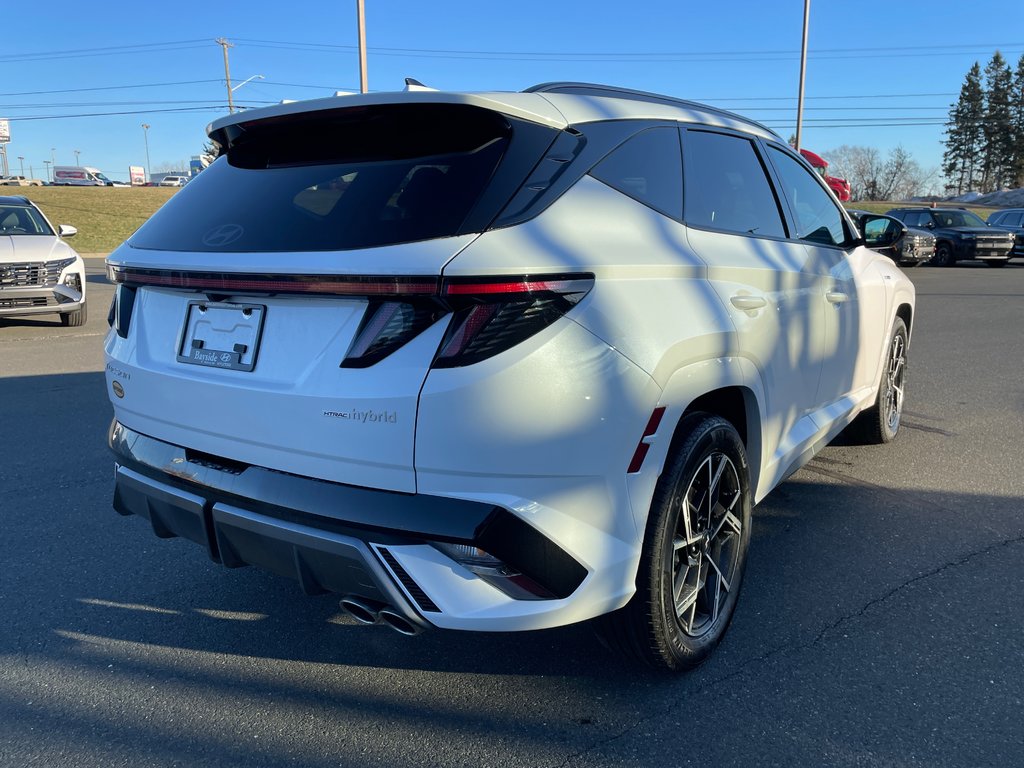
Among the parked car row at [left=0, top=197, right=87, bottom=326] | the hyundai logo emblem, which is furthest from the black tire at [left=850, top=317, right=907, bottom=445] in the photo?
the parked car row at [left=0, top=197, right=87, bottom=326]

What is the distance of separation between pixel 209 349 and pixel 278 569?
70 centimetres

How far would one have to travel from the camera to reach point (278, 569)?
94.0 inches

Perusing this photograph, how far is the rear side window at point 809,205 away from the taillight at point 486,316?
6.83 ft

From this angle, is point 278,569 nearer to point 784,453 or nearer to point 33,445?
point 784,453

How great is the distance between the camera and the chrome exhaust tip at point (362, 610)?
7.64ft

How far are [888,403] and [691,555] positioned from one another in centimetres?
311

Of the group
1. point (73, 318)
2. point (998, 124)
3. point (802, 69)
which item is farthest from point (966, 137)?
point (73, 318)

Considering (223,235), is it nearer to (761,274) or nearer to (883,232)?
(761,274)

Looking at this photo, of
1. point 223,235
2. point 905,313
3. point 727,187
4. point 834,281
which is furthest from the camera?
point 905,313

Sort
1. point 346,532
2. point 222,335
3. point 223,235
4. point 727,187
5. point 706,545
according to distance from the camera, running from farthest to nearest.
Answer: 1. point 727,187
2. point 706,545
3. point 223,235
4. point 222,335
5. point 346,532

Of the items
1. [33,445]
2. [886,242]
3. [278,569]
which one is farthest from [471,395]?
[33,445]

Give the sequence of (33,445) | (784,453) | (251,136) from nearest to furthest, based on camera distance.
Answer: (251,136), (784,453), (33,445)

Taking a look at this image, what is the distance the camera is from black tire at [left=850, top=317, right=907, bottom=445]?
5.09 metres

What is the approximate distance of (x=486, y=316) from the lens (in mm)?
2070
